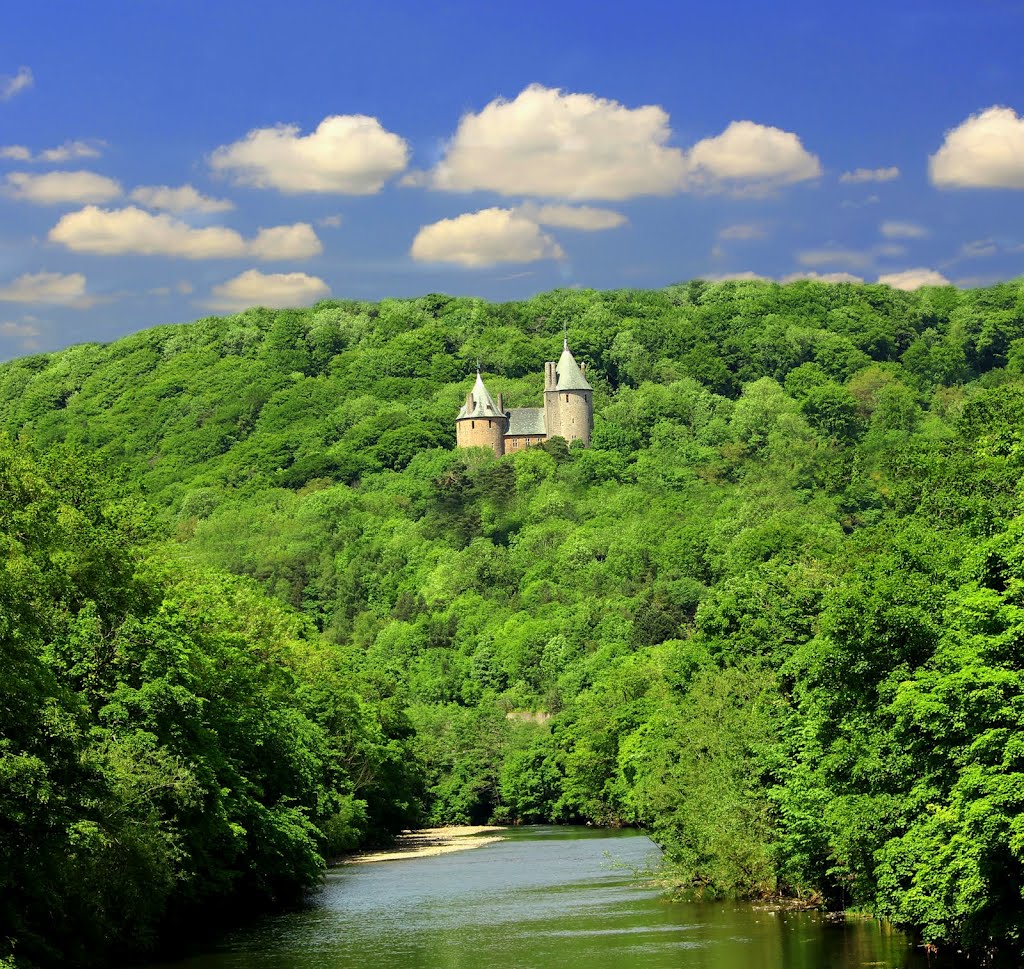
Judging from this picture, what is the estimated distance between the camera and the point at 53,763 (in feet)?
110

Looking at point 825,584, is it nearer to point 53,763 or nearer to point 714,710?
point 714,710

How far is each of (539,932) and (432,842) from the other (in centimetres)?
4458

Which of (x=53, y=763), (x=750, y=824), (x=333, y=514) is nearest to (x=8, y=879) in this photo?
(x=53, y=763)

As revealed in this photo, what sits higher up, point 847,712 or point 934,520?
point 934,520

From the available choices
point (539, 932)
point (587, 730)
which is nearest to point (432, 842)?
point (587, 730)

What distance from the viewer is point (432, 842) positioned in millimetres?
89250

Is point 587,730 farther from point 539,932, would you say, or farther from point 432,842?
point 539,932

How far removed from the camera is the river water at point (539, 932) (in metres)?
39.4

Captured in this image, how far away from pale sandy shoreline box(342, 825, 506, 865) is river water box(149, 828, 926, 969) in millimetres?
13786

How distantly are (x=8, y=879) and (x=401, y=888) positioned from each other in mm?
29409

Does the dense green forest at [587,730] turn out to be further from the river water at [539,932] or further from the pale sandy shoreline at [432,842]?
the pale sandy shoreline at [432,842]

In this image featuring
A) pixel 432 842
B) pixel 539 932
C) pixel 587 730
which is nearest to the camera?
pixel 539 932

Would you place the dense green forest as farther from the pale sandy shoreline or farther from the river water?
the pale sandy shoreline

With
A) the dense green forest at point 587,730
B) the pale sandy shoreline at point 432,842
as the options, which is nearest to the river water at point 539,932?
the dense green forest at point 587,730
